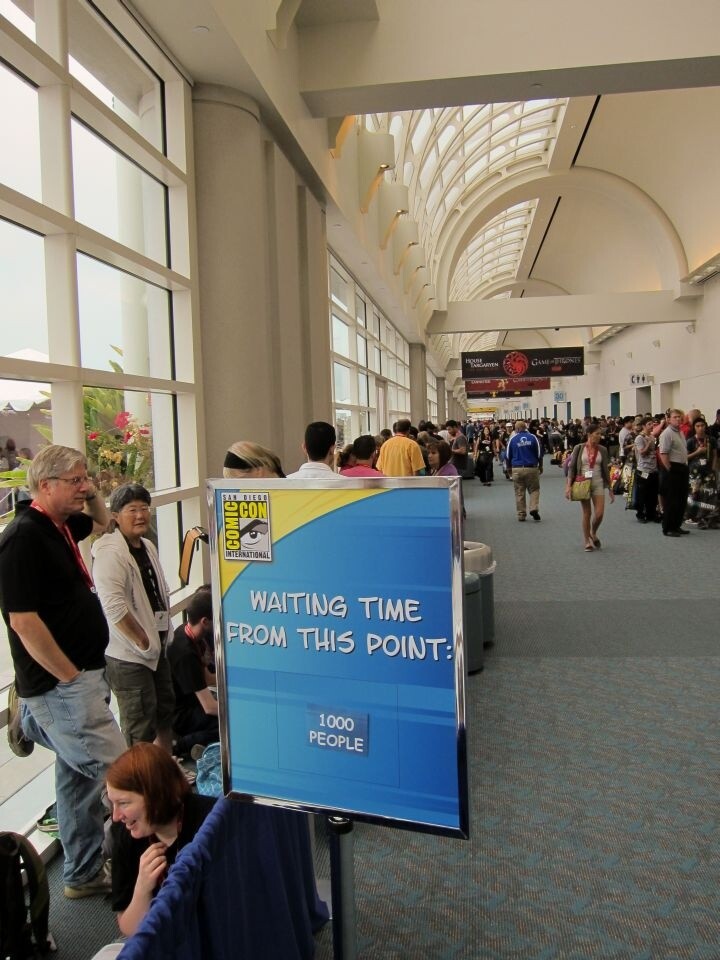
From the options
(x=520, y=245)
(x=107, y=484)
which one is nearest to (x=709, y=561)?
(x=107, y=484)

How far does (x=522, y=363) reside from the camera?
85.9 ft

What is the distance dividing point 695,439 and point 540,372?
46.5 ft

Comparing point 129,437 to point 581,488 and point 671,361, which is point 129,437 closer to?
point 581,488

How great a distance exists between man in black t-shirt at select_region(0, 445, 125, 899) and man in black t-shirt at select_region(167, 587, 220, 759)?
81 centimetres

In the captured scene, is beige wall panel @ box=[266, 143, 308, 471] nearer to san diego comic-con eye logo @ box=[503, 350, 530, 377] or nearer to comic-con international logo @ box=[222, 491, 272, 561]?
comic-con international logo @ box=[222, 491, 272, 561]

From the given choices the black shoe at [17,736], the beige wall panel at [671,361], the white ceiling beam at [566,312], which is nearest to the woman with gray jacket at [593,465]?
the black shoe at [17,736]

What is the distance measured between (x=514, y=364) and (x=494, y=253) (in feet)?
46.8

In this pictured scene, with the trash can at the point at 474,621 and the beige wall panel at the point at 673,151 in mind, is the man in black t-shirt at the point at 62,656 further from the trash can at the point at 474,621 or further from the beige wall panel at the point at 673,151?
the beige wall panel at the point at 673,151

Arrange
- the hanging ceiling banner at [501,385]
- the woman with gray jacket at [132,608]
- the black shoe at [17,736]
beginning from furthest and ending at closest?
the hanging ceiling banner at [501,385] → the woman with gray jacket at [132,608] → the black shoe at [17,736]

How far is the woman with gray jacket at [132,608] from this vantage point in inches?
137

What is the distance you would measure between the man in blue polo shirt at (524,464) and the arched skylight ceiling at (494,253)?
16429 mm

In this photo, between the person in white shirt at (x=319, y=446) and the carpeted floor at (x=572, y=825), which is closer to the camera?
the carpeted floor at (x=572, y=825)

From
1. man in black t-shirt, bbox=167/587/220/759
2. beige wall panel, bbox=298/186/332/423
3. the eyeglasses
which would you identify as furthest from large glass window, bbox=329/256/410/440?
the eyeglasses

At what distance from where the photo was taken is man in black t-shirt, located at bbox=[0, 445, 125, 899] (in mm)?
2732
